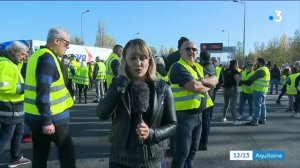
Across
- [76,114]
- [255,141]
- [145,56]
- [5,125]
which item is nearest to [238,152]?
[255,141]

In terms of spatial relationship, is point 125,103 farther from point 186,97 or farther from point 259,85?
point 259,85

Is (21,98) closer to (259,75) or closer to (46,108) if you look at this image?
(46,108)

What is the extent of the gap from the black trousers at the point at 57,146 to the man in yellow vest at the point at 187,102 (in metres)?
1.24

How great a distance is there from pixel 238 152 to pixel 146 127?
4578 mm

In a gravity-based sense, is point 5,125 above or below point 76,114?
above

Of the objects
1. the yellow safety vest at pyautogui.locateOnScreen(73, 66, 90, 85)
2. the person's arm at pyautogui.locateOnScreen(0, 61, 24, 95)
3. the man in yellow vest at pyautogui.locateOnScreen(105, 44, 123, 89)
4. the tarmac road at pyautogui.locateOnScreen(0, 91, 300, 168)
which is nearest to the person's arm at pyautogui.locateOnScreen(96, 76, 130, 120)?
the person's arm at pyautogui.locateOnScreen(0, 61, 24, 95)

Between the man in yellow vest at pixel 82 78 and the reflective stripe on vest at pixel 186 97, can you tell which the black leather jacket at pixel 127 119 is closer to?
the reflective stripe on vest at pixel 186 97

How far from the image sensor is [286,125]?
10.1 m

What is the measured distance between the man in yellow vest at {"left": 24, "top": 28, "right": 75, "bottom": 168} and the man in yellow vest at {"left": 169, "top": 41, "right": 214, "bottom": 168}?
1281 millimetres

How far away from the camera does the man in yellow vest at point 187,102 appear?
4.31 meters

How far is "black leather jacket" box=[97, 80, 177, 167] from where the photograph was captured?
257 cm

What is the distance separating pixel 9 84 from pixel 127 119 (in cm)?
328

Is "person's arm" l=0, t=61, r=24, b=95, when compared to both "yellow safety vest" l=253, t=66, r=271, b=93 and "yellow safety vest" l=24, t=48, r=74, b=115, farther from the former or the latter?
"yellow safety vest" l=253, t=66, r=271, b=93

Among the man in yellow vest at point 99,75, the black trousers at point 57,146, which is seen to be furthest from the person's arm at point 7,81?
the man in yellow vest at point 99,75
